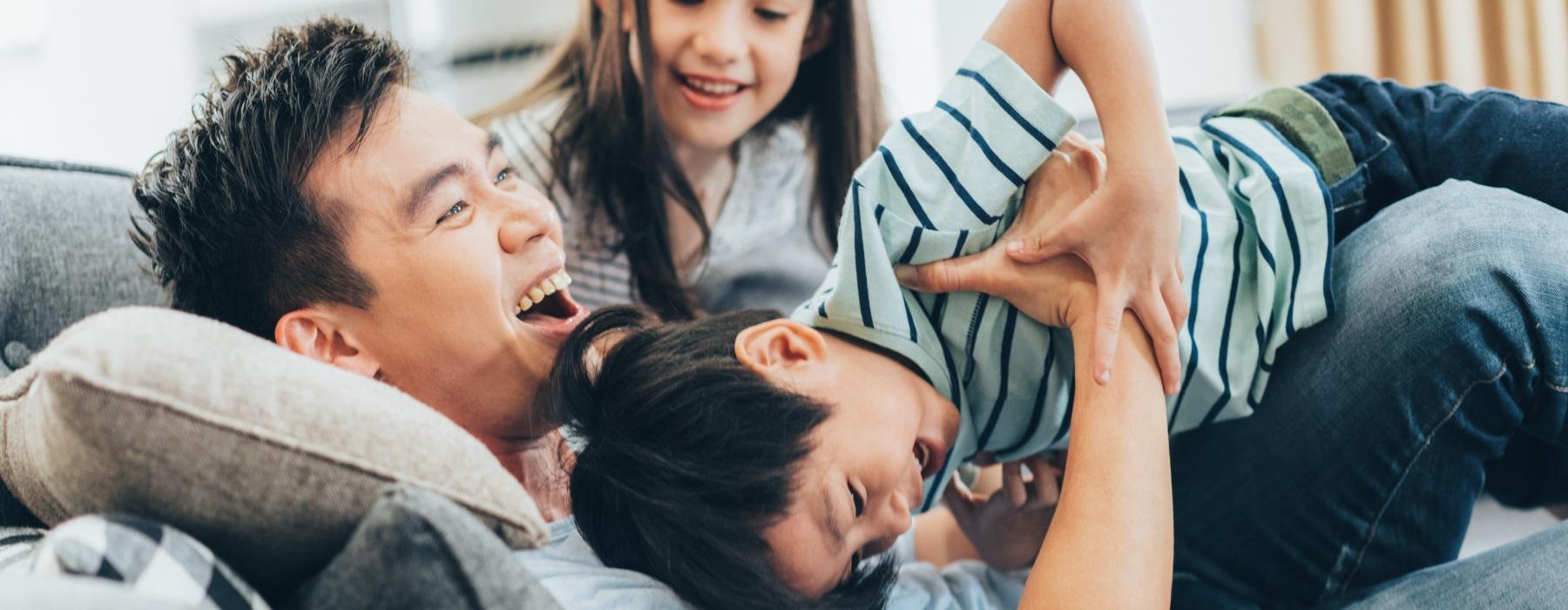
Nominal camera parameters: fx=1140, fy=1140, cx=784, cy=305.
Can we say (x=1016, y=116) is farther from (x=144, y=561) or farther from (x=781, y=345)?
(x=144, y=561)

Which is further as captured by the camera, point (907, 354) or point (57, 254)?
point (57, 254)

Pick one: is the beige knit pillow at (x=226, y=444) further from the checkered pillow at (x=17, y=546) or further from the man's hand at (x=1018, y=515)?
the man's hand at (x=1018, y=515)

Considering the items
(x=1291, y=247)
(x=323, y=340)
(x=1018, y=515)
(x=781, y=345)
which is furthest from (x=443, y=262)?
(x=1291, y=247)

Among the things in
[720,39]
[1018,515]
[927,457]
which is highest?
[720,39]

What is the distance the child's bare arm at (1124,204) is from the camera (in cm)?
90

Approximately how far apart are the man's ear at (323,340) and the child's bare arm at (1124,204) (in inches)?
22.2

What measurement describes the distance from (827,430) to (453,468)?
320mm

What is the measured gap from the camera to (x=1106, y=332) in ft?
2.90

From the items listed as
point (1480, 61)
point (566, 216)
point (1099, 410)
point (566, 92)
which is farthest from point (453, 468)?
point (1480, 61)

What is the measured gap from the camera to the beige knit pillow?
0.58 m

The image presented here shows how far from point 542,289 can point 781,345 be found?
0.26 m

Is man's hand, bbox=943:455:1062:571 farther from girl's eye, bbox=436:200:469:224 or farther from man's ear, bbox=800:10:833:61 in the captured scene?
man's ear, bbox=800:10:833:61

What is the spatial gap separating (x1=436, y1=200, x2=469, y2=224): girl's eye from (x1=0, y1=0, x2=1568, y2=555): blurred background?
143cm

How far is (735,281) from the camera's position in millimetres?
1698
